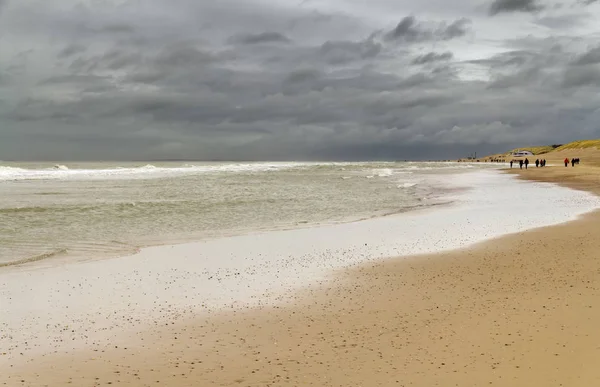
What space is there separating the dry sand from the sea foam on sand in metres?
0.83

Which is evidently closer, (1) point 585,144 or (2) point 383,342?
(2) point 383,342

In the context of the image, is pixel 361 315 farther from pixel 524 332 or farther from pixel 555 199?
pixel 555 199

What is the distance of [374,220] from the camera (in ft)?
76.9

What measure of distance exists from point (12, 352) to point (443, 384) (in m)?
5.93

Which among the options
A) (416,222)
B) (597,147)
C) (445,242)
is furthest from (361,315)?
(597,147)

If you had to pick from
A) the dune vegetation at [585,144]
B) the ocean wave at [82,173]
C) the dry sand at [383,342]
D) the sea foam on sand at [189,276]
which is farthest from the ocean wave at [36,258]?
the dune vegetation at [585,144]

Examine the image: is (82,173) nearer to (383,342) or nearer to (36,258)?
(36,258)

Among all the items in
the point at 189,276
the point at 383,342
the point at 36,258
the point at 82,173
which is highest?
the point at 82,173

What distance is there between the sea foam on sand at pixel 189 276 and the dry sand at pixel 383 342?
2.71ft

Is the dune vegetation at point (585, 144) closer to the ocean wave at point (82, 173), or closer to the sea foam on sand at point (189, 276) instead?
the ocean wave at point (82, 173)

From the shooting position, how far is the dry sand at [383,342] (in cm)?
667

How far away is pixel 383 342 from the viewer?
25.8 feet

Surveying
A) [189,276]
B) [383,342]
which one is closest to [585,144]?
[189,276]

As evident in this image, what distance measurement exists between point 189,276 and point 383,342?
6126mm
